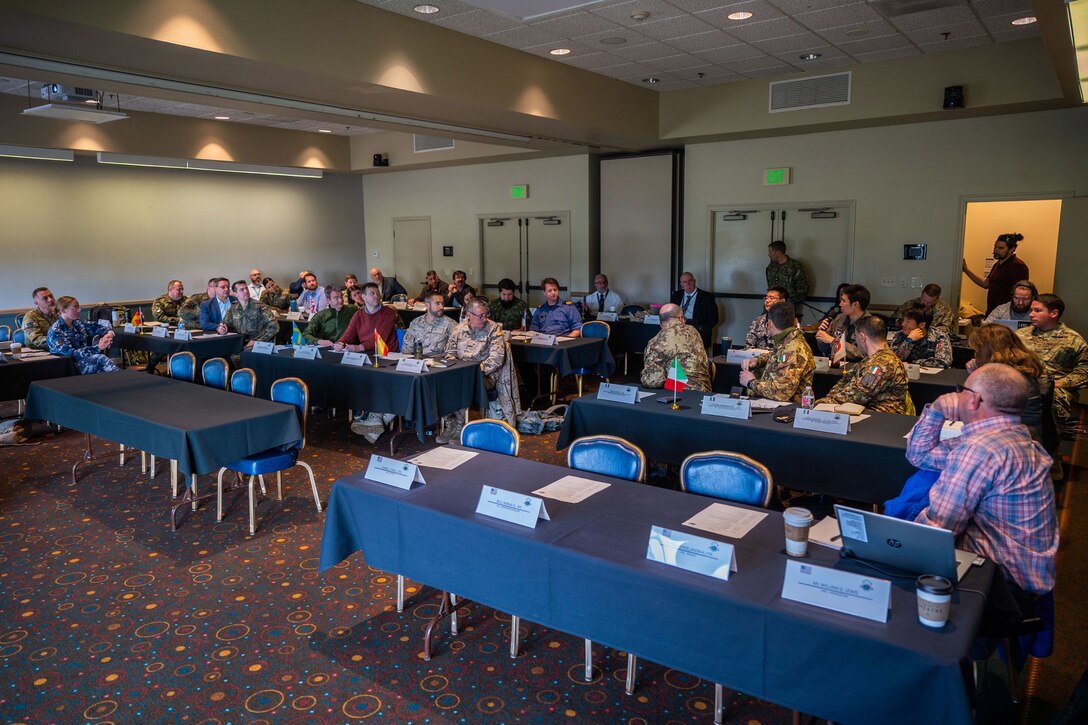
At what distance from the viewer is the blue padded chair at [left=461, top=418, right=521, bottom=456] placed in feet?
12.5

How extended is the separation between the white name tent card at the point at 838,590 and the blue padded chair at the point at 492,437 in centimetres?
182

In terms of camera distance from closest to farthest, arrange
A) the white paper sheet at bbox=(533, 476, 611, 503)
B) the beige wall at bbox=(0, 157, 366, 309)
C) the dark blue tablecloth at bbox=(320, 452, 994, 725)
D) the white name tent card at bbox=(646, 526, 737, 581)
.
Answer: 1. the dark blue tablecloth at bbox=(320, 452, 994, 725)
2. the white name tent card at bbox=(646, 526, 737, 581)
3. the white paper sheet at bbox=(533, 476, 611, 503)
4. the beige wall at bbox=(0, 157, 366, 309)

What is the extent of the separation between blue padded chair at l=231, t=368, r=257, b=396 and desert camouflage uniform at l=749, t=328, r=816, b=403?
3.63m

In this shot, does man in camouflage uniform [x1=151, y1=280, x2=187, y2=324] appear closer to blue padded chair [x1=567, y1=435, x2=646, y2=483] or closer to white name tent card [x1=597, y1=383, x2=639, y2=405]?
white name tent card [x1=597, y1=383, x2=639, y2=405]

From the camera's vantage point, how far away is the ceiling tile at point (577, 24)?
5977mm

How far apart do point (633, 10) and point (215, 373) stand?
439 centimetres

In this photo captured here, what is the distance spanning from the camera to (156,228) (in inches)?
467

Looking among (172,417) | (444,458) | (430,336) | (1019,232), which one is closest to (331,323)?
(430,336)

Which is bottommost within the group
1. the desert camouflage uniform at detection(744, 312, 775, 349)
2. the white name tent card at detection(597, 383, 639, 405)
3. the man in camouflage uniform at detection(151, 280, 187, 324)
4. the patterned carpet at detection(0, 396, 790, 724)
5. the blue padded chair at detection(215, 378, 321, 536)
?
the patterned carpet at detection(0, 396, 790, 724)

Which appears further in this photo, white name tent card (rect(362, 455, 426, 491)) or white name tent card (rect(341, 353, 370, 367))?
white name tent card (rect(341, 353, 370, 367))

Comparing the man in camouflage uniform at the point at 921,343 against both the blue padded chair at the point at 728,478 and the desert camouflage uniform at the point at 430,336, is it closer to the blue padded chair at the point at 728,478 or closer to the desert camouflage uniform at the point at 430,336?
the blue padded chair at the point at 728,478

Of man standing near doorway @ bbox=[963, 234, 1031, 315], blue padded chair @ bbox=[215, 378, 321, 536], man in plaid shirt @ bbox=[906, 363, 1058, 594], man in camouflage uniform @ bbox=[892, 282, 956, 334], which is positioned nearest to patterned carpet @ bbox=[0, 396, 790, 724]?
Result: blue padded chair @ bbox=[215, 378, 321, 536]

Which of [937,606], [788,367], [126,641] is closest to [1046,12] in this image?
[788,367]

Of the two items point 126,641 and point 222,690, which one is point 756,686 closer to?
point 222,690
